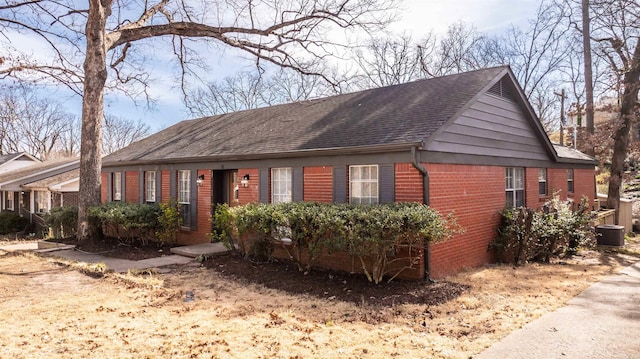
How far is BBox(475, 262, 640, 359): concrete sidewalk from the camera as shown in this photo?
4707mm

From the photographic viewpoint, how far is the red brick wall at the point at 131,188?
15.3 metres

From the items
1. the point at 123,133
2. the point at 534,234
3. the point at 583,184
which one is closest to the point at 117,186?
the point at 534,234

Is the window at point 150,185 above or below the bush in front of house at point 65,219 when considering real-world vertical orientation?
above

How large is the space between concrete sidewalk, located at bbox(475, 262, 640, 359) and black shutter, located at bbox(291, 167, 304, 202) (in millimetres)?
5642

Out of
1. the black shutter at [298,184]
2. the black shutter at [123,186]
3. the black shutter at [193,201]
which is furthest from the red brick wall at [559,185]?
the black shutter at [123,186]

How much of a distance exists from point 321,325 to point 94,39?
466 inches

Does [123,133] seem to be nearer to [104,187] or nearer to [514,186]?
[104,187]

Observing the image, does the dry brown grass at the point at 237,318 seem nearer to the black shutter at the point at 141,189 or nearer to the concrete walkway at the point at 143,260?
the concrete walkway at the point at 143,260

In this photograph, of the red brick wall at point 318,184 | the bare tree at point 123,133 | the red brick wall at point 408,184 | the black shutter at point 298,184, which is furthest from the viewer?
the bare tree at point 123,133

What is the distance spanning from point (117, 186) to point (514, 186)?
14.1m

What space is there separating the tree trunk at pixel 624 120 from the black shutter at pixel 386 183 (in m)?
11.4

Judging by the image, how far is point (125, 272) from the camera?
910 cm

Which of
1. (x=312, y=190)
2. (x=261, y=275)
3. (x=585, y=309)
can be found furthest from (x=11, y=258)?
(x=585, y=309)

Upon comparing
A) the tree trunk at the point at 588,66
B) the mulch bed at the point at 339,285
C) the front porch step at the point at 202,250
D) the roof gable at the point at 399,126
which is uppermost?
the tree trunk at the point at 588,66
